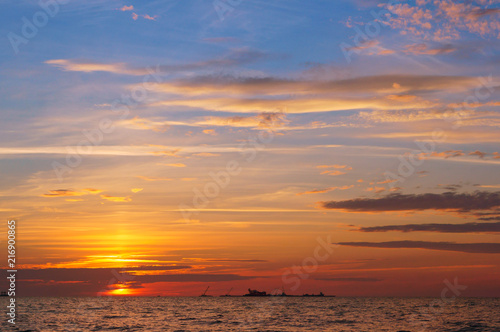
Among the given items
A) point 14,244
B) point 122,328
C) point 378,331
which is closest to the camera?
point 14,244

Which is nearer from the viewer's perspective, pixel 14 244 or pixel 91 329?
pixel 14 244

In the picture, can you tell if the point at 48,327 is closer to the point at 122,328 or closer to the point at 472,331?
the point at 122,328

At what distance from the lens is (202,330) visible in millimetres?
94062

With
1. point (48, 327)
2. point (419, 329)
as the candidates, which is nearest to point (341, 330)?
point (419, 329)

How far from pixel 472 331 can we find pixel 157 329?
194ft

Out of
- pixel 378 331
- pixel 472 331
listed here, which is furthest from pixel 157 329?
pixel 472 331

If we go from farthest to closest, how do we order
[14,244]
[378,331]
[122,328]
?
1. [122,328]
2. [378,331]
3. [14,244]

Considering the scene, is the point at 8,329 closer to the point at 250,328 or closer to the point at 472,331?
the point at 250,328

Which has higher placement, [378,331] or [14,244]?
[14,244]

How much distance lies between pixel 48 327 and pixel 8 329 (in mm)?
7225

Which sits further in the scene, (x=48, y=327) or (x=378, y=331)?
(x=48, y=327)

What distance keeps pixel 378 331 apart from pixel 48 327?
210ft

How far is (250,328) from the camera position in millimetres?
96375

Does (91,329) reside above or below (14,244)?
below
